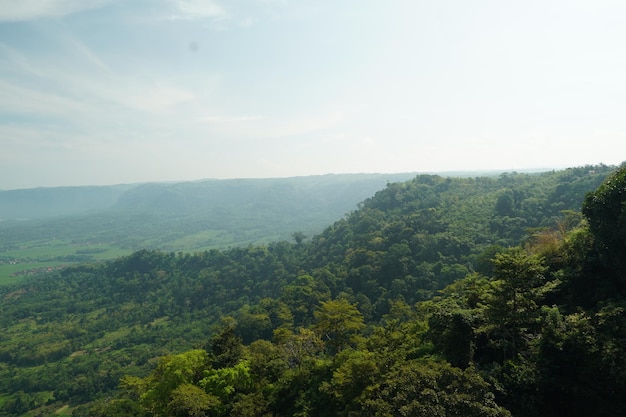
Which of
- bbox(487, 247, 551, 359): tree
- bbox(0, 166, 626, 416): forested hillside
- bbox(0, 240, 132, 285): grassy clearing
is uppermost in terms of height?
bbox(487, 247, 551, 359): tree

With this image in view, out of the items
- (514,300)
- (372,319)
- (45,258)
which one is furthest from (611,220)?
(45,258)

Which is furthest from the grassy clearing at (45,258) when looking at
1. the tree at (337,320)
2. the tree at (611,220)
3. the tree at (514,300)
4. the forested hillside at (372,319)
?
the tree at (611,220)

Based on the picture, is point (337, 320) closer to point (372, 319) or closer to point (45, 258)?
point (372, 319)

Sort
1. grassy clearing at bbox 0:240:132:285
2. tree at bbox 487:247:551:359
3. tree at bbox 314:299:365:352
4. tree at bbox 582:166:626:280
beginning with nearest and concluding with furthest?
tree at bbox 487:247:551:359 < tree at bbox 582:166:626:280 < tree at bbox 314:299:365:352 < grassy clearing at bbox 0:240:132:285

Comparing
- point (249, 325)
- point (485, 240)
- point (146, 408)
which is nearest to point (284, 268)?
point (249, 325)

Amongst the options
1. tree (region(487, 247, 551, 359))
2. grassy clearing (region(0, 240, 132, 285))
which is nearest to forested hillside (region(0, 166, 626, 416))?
tree (region(487, 247, 551, 359))

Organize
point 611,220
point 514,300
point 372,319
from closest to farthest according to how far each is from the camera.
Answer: point 514,300, point 611,220, point 372,319

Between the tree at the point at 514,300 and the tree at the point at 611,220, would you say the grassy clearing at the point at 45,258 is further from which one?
the tree at the point at 611,220

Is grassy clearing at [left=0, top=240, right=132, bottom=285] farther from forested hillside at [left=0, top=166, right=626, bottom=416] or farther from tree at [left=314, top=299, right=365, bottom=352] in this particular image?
tree at [left=314, top=299, right=365, bottom=352]

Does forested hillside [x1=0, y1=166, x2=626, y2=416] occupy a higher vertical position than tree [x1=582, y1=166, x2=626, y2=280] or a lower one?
lower
